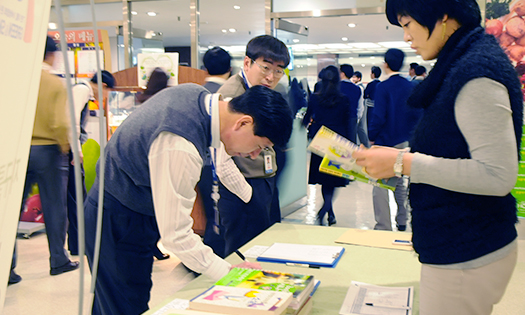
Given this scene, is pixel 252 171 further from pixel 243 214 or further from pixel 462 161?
pixel 462 161

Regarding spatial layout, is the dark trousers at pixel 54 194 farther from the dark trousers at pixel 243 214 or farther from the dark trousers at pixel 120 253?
the dark trousers at pixel 120 253

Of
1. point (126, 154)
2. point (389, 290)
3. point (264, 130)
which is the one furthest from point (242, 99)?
point (389, 290)

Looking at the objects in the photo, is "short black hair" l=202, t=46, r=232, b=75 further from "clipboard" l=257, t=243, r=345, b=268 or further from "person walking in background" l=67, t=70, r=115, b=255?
"clipboard" l=257, t=243, r=345, b=268

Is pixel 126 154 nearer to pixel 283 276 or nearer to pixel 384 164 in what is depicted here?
pixel 283 276

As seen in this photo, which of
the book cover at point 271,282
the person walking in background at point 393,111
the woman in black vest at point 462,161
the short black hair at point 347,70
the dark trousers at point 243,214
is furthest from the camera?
the short black hair at point 347,70

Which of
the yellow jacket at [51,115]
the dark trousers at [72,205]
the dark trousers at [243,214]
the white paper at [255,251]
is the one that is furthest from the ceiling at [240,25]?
the white paper at [255,251]

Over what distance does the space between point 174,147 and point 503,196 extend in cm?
82

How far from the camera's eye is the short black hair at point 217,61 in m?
3.14

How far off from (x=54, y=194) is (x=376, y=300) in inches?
107

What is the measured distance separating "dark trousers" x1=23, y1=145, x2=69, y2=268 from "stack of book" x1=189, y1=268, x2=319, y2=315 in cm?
238

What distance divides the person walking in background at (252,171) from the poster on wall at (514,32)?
2560 mm

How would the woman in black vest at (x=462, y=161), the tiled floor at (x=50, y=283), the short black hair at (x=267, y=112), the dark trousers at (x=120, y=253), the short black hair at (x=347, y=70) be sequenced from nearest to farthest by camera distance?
the woman in black vest at (x=462, y=161), the short black hair at (x=267, y=112), the dark trousers at (x=120, y=253), the tiled floor at (x=50, y=283), the short black hair at (x=347, y=70)

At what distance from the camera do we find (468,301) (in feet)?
3.30

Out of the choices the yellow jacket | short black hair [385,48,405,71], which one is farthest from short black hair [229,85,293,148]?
short black hair [385,48,405,71]
